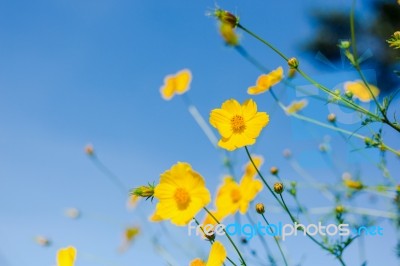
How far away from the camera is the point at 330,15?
491cm

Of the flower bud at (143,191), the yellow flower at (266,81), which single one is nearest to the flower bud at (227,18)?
the yellow flower at (266,81)

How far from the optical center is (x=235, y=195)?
1.44 m

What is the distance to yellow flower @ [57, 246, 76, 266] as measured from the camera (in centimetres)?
78

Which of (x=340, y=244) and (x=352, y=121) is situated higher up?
(x=352, y=121)

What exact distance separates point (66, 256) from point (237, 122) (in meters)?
0.43

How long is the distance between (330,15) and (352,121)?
13.0ft

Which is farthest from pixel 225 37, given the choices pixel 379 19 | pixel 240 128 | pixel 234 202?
pixel 379 19

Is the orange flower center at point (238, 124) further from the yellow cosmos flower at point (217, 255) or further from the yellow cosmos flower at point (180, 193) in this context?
the yellow cosmos flower at point (217, 255)

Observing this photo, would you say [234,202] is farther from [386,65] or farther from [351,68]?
[386,65]

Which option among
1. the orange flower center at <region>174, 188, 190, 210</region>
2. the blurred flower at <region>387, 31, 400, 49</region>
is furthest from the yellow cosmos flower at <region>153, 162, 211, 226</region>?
the blurred flower at <region>387, 31, 400, 49</region>

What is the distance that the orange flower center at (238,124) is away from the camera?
1027mm

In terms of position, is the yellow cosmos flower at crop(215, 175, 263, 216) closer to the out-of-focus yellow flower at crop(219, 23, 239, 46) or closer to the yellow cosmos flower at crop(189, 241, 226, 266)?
the out-of-focus yellow flower at crop(219, 23, 239, 46)

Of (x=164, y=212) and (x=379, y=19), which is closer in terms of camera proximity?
(x=164, y=212)

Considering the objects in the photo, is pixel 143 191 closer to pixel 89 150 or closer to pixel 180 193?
pixel 180 193
